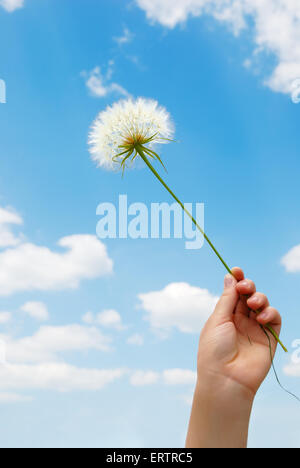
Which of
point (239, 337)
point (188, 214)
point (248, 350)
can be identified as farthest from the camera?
point (239, 337)

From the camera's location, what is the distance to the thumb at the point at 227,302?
2617mm

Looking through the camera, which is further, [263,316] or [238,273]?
[238,273]

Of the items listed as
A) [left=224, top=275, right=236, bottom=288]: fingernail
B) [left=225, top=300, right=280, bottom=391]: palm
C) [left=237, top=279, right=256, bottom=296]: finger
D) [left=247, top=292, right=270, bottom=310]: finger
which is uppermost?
[left=224, top=275, right=236, bottom=288]: fingernail

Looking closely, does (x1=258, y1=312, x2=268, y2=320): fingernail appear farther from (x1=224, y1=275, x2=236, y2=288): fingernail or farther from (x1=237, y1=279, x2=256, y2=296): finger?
(x1=224, y1=275, x2=236, y2=288): fingernail

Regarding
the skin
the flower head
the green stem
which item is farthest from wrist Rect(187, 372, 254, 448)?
the flower head

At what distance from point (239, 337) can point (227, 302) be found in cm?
25

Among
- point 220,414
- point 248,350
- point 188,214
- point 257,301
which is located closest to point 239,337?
point 248,350

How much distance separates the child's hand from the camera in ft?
7.91

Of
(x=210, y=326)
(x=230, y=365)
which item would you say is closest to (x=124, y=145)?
(x=210, y=326)

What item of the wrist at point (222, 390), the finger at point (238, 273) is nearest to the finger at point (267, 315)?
the finger at point (238, 273)

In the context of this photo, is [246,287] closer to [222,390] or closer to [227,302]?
[227,302]

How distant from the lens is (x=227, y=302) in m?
2.64
